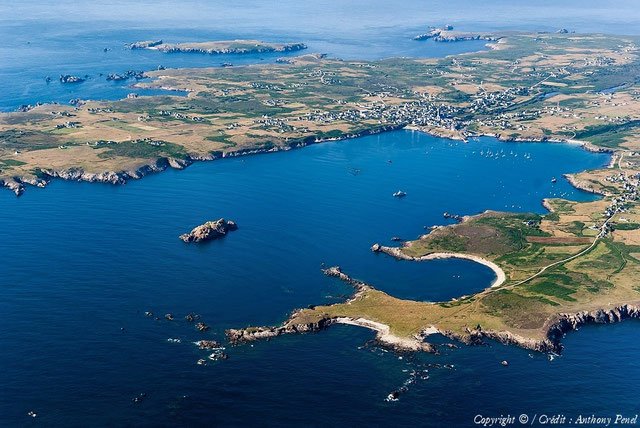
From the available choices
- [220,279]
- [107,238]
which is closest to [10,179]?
[107,238]

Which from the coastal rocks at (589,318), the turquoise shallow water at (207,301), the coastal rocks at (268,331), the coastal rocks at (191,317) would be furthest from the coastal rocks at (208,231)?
the coastal rocks at (589,318)

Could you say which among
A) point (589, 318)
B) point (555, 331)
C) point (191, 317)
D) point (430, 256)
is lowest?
point (555, 331)

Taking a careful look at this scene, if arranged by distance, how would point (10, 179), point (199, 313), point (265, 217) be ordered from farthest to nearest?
point (10, 179), point (265, 217), point (199, 313)

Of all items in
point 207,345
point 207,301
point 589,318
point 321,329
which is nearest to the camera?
point 207,345

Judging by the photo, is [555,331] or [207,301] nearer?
[555,331]

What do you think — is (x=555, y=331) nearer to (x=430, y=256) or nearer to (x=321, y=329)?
(x=430, y=256)

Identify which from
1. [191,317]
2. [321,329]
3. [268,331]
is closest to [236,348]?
[268,331]

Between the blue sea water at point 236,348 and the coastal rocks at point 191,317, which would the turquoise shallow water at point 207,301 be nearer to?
the blue sea water at point 236,348

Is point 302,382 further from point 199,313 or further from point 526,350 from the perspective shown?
point 526,350

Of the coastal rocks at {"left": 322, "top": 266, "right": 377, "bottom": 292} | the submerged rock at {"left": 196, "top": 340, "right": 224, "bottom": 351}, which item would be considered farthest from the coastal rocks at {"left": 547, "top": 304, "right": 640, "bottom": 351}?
the submerged rock at {"left": 196, "top": 340, "right": 224, "bottom": 351}
